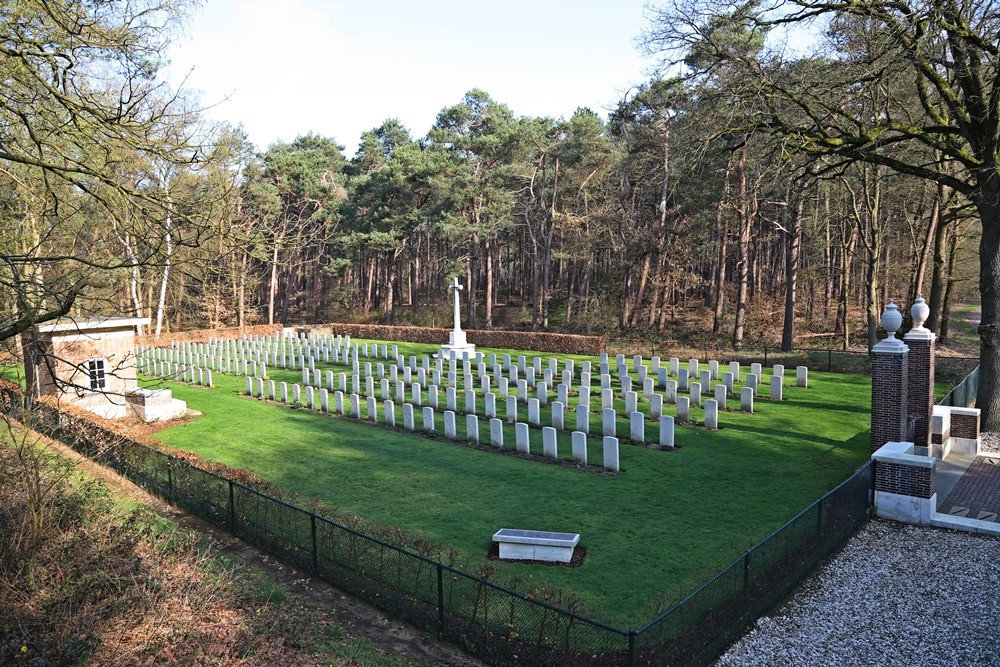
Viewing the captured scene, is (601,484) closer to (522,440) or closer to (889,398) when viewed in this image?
(522,440)

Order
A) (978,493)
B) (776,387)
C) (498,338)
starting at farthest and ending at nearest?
(498,338) < (776,387) < (978,493)

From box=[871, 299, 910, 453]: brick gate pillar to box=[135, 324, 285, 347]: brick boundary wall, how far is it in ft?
118

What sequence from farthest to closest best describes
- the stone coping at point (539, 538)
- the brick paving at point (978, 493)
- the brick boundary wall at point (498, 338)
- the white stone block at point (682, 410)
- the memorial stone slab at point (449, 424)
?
the brick boundary wall at point (498, 338) → the white stone block at point (682, 410) → the memorial stone slab at point (449, 424) → the brick paving at point (978, 493) → the stone coping at point (539, 538)

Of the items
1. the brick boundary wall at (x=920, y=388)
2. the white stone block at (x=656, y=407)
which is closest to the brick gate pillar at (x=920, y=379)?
the brick boundary wall at (x=920, y=388)

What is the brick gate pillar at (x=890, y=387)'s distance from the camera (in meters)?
12.0

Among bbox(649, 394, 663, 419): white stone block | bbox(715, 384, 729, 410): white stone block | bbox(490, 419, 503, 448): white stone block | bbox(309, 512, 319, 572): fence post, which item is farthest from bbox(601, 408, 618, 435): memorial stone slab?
bbox(309, 512, 319, 572): fence post

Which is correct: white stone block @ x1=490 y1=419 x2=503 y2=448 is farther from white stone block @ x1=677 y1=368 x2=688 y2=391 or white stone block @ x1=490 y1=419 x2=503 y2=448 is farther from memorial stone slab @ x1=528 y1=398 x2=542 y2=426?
white stone block @ x1=677 y1=368 x2=688 y2=391

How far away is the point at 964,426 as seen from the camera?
45.9ft

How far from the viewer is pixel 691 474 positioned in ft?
43.1

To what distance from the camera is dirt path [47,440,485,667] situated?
7375 mm

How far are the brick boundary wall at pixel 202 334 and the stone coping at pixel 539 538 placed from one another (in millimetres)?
33243

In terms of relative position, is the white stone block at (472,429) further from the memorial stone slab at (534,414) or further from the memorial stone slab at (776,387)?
the memorial stone slab at (776,387)

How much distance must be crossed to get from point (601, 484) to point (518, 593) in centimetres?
483

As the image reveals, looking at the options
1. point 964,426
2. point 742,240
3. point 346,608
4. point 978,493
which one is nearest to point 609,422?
point 978,493
